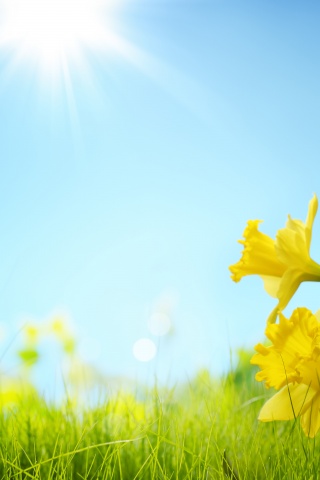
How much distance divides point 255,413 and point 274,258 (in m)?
0.72

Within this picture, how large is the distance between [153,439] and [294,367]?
65 centimetres

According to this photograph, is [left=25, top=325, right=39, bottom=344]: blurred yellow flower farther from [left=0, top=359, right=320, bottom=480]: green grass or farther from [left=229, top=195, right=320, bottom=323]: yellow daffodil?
[left=229, top=195, right=320, bottom=323]: yellow daffodil

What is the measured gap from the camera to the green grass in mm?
1306

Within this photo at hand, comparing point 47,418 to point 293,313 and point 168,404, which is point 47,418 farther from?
point 293,313

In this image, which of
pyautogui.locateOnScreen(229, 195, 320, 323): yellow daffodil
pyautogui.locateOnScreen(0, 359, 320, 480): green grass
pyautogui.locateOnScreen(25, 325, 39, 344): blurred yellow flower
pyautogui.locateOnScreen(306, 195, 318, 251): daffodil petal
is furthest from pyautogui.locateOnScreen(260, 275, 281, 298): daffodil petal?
pyautogui.locateOnScreen(25, 325, 39, 344): blurred yellow flower

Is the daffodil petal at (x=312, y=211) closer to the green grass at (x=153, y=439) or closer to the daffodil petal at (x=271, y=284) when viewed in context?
the daffodil petal at (x=271, y=284)

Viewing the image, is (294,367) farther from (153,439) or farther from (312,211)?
(153,439)

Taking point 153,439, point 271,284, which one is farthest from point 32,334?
point 271,284

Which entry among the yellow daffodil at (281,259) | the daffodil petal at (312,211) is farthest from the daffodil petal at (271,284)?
the daffodil petal at (312,211)

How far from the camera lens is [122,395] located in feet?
6.48

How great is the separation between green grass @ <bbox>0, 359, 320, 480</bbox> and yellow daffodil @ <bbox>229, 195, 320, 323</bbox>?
326 mm

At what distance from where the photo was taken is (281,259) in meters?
1.25

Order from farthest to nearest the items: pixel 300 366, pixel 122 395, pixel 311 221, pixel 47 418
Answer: pixel 122 395 → pixel 47 418 → pixel 311 221 → pixel 300 366

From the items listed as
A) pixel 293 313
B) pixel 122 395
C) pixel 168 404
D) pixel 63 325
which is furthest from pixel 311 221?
pixel 63 325
